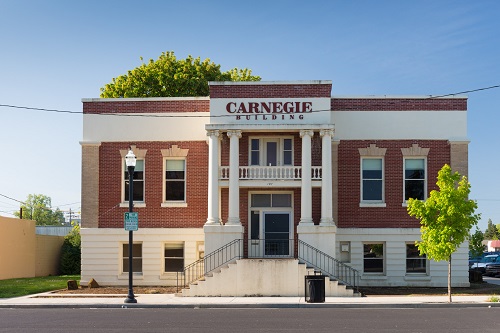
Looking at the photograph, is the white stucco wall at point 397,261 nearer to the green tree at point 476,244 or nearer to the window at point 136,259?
the window at point 136,259

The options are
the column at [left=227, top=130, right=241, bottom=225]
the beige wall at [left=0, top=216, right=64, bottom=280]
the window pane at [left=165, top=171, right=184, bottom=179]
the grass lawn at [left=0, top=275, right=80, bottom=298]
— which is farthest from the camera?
the beige wall at [left=0, top=216, right=64, bottom=280]

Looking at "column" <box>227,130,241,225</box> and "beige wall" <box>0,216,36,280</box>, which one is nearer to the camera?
"column" <box>227,130,241,225</box>

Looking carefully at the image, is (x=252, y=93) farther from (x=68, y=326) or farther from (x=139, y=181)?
(x=68, y=326)

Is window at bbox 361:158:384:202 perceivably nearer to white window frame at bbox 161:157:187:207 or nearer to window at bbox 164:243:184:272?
white window frame at bbox 161:157:187:207

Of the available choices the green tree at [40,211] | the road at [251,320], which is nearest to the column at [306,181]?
the road at [251,320]

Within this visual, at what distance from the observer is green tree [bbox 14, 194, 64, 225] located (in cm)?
12788

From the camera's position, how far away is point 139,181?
33750 mm

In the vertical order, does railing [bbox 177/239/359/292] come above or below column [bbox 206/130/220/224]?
below

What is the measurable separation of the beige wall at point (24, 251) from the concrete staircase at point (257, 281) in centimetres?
1555

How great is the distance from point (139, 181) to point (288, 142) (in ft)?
22.3

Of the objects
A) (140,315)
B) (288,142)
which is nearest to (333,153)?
(288,142)

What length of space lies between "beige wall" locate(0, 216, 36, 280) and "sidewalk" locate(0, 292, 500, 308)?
12.8 m

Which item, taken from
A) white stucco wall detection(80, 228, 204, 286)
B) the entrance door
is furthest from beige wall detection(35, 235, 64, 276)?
the entrance door

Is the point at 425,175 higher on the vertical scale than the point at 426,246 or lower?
higher
